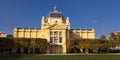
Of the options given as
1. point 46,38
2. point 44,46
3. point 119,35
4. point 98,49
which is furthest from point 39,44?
point 119,35

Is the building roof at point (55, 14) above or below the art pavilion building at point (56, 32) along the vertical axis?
above

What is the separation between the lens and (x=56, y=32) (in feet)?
289

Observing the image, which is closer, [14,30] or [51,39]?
[51,39]

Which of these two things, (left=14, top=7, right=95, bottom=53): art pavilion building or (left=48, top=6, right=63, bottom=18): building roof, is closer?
(left=14, top=7, right=95, bottom=53): art pavilion building

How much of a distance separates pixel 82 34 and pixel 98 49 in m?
14.8

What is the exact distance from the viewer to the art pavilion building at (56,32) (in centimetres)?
8688

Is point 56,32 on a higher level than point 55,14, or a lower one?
lower

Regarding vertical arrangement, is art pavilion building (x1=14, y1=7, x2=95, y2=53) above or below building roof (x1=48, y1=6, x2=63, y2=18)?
below

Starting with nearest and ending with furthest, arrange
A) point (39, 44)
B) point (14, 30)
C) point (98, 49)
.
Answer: point (39, 44), point (98, 49), point (14, 30)

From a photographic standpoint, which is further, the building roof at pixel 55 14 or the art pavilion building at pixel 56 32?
the building roof at pixel 55 14

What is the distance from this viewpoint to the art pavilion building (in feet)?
285

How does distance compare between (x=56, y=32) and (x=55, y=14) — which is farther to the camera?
(x=55, y=14)

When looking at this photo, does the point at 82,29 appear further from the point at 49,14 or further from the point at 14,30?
the point at 14,30

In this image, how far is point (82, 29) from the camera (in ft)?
326
